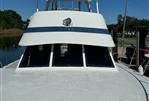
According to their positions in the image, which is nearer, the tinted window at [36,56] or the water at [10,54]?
the tinted window at [36,56]

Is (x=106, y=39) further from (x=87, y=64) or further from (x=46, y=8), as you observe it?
(x=46, y=8)

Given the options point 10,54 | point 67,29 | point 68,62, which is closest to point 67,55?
point 68,62

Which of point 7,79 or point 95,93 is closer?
point 95,93

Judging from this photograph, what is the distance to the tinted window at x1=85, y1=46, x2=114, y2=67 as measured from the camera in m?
7.22

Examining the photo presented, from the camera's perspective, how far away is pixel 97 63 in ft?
23.7

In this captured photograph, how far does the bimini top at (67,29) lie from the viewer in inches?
287

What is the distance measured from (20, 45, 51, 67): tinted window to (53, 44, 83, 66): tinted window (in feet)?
0.60

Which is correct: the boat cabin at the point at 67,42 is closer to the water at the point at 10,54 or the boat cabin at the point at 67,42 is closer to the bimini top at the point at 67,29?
the bimini top at the point at 67,29

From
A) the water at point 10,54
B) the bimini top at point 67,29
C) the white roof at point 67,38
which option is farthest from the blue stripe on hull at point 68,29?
the water at point 10,54

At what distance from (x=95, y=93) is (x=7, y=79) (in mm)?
1960

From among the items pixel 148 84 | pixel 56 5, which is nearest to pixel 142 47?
pixel 56 5

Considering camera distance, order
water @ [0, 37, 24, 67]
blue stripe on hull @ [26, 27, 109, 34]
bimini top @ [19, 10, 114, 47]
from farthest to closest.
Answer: water @ [0, 37, 24, 67] → blue stripe on hull @ [26, 27, 109, 34] → bimini top @ [19, 10, 114, 47]

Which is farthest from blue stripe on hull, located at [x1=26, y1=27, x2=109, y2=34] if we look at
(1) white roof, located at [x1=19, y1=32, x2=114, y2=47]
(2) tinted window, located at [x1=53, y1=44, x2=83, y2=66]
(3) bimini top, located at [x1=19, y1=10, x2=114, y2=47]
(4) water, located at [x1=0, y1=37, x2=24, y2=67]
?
(4) water, located at [x1=0, y1=37, x2=24, y2=67]

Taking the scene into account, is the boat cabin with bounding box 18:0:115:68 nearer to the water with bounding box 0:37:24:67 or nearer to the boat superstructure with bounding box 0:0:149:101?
the boat superstructure with bounding box 0:0:149:101
